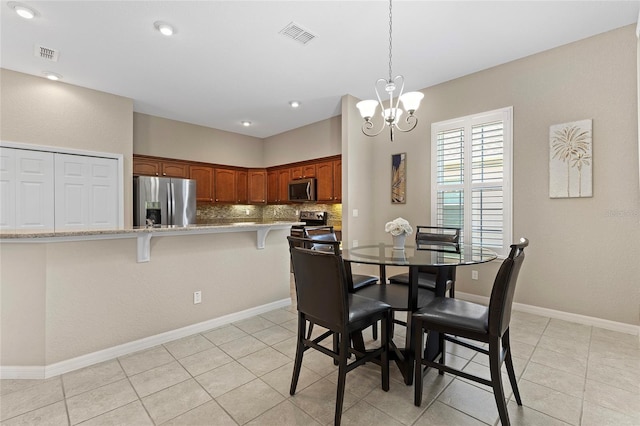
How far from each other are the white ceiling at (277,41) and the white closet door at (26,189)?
107cm

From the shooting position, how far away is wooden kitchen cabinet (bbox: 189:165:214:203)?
5922 millimetres

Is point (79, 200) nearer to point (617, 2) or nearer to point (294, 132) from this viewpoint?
point (294, 132)

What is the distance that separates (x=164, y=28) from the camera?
9.30 feet

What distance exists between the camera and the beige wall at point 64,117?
3.62 meters

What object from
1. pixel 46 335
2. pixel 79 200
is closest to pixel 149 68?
pixel 79 200

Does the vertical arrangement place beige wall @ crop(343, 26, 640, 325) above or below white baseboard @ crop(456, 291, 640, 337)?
above

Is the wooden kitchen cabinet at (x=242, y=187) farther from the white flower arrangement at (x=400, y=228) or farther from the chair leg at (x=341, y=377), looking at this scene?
the chair leg at (x=341, y=377)

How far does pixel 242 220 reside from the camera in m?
7.05

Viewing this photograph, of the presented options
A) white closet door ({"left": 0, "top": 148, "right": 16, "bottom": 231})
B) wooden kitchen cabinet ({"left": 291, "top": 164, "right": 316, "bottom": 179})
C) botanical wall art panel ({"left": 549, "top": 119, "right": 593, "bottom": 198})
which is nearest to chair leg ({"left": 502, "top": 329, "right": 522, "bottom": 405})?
botanical wall art panel ({"left": 549, "top": 119, "right": 593, "bottom": 198})

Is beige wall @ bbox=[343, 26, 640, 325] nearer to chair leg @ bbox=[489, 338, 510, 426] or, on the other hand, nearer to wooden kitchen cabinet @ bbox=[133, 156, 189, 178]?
chair leg @ bbox=[489, 338, 510, 426]

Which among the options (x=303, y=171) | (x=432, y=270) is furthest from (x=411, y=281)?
(x=303, y=171)

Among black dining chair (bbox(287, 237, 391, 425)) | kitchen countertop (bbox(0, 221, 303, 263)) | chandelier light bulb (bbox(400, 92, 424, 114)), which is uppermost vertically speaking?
chandelier light bulb (bbox(400, 92, 424, 114))

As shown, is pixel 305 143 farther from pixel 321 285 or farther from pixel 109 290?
pixel 321 285

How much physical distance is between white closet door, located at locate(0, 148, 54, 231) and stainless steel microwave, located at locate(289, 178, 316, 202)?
3.72m
